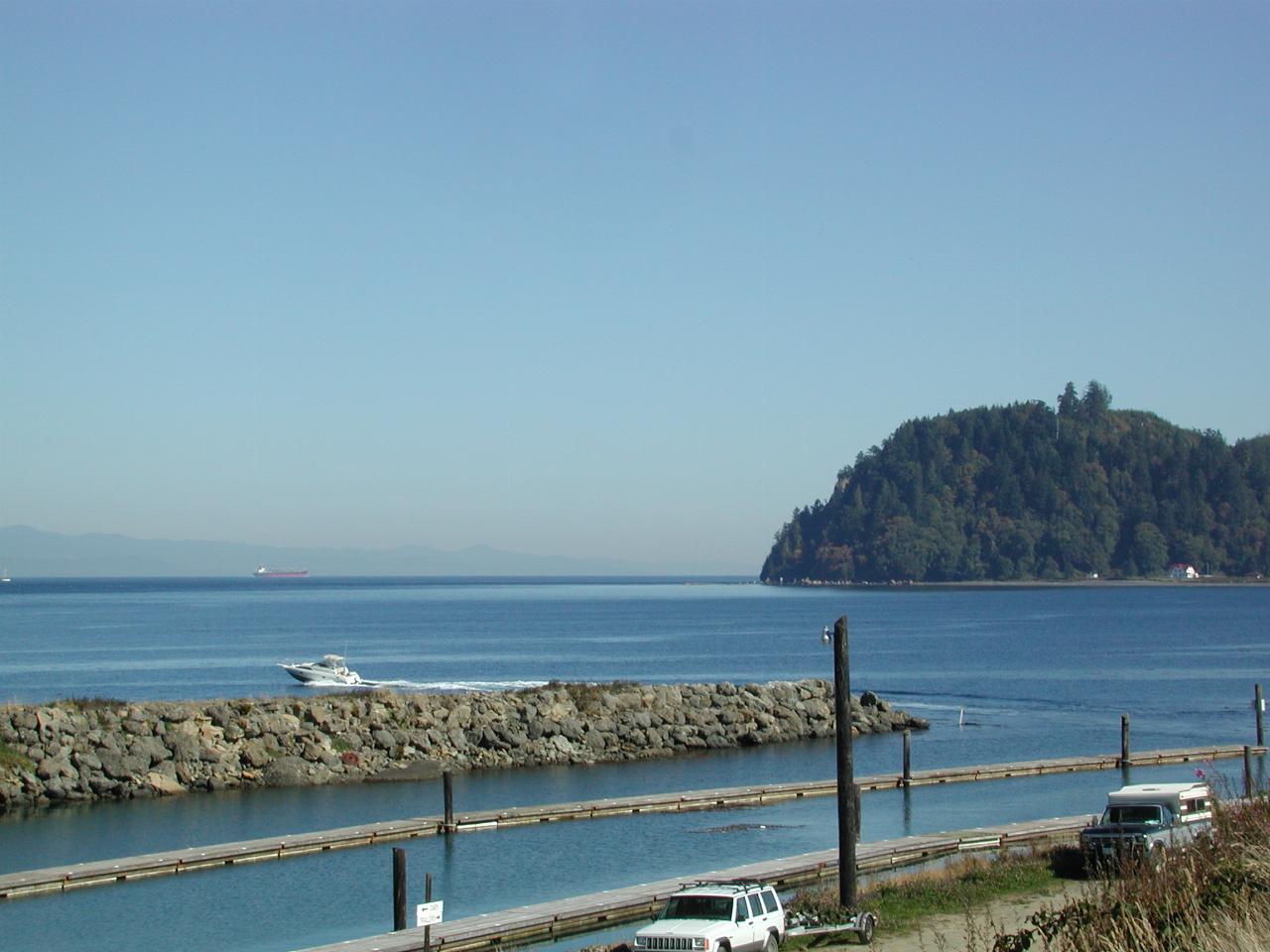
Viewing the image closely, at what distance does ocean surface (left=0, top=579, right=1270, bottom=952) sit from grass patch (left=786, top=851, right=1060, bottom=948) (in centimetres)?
478

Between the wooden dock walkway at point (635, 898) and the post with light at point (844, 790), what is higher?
the post with light at point (844, 790)

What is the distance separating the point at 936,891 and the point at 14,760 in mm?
31975

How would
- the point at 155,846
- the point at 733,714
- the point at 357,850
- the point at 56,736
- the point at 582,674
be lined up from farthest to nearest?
the point at 582,674 < the point at 733,714 < the point at 56,736 < the point at 155,846 < the point at 357,850

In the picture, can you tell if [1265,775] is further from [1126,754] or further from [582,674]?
[582,674]

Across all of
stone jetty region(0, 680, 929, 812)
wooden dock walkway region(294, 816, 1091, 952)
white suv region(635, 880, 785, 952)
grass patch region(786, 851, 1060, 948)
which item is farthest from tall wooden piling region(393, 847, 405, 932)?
stone jetty region(0, 680, 929, 812)

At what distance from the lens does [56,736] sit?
49188mm

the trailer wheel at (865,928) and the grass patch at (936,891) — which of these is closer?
the trailer wheel at (865,928)

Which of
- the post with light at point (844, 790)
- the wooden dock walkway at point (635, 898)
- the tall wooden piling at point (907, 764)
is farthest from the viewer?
the tall wooden piling at point (907, 764)

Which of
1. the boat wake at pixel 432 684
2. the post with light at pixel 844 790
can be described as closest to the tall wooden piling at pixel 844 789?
the post with light at pixel 844 790

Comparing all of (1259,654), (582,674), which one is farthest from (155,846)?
(1259,654)

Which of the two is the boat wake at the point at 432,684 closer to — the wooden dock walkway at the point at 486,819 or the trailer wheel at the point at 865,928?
the wooden dock walkway at the point at 486,819

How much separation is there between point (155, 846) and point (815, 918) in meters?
21.9

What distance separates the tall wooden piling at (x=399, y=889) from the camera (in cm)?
2752

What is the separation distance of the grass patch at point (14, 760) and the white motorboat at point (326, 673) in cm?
4795
